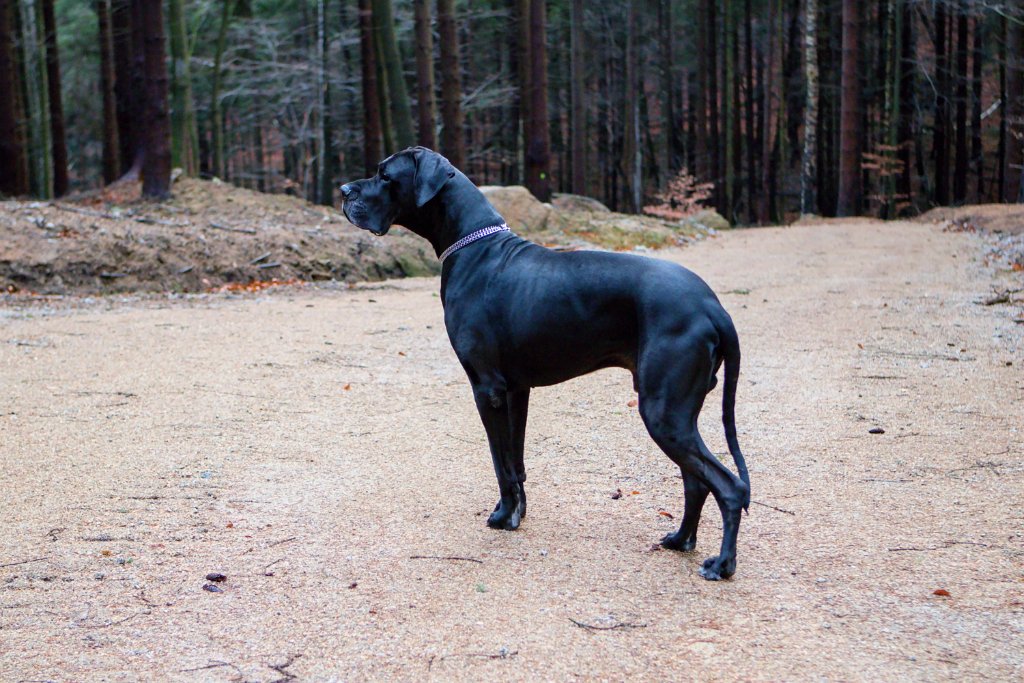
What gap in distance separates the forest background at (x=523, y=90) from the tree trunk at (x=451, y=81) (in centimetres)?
4

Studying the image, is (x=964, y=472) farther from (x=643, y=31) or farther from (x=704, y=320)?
(x=643, y=31)

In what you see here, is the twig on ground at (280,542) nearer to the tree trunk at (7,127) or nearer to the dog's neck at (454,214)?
the dog's neck at (454,214)

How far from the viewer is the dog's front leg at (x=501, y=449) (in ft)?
13.3

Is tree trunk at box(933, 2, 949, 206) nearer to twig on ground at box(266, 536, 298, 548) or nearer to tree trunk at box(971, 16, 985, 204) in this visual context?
tree trunk at box(971, 16, 985, 204)

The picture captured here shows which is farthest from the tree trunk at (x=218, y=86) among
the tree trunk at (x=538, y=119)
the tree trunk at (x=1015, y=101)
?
the tree trunk at (x=1015, y=101)

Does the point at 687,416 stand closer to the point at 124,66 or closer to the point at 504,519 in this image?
the point at 504,519

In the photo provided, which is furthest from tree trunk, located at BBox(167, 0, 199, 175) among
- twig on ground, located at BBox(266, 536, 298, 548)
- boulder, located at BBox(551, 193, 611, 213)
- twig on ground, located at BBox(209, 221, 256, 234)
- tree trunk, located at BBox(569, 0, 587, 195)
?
twig on ground, located at BBox(266, 536, 298, 548)

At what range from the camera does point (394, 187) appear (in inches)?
170

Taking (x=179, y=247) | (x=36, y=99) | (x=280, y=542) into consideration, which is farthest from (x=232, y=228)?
(x=36, y=99)

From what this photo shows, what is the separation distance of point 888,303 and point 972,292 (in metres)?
1.15

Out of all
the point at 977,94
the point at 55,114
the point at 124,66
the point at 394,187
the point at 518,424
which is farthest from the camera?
the point at 977,94

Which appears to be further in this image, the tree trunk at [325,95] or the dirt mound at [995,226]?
the tree trunk at [325,95]

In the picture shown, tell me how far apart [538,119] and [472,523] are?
61.3ft

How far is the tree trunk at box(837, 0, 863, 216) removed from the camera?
24984 millimetres
